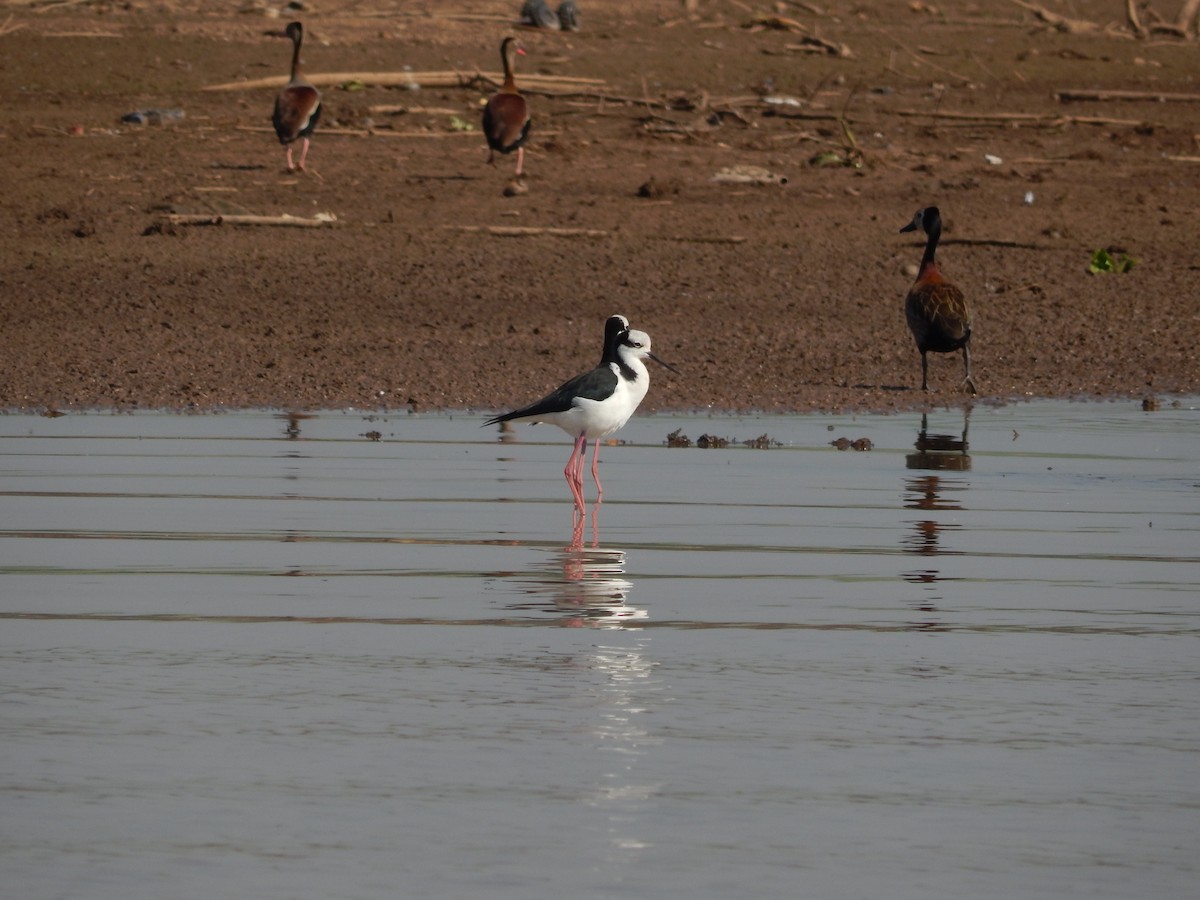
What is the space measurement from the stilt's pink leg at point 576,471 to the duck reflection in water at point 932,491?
1.56 metres

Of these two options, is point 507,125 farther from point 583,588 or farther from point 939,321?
point 583,588

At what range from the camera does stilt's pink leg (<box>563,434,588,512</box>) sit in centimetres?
1102

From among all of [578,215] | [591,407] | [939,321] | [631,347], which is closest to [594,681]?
[591,407]

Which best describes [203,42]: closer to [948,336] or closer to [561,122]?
[561,122]

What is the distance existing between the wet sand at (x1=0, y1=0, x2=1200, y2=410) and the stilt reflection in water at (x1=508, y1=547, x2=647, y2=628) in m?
5.30

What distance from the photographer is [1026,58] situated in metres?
31.3

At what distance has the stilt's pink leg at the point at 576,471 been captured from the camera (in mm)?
11025

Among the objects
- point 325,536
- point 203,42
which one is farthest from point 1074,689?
point 203,42

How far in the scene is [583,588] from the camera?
8641mm

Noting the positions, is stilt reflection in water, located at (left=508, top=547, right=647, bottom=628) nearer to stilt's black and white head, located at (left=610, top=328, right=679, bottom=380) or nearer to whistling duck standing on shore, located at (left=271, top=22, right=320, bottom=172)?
→ stilt's black and white head, located at (left=610, top=328, right=679, bottom=380)

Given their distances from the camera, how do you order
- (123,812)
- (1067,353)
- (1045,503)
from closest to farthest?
(123,812) → (1045,503) → (1067,353)

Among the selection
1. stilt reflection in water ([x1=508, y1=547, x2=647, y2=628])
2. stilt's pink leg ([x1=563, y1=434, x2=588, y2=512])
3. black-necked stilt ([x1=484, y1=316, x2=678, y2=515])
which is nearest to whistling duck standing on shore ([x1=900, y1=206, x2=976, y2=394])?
black-necked stilt ([x1=484, y1=316, x2=678, y2=515])

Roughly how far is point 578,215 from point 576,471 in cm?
900

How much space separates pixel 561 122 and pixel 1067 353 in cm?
981
